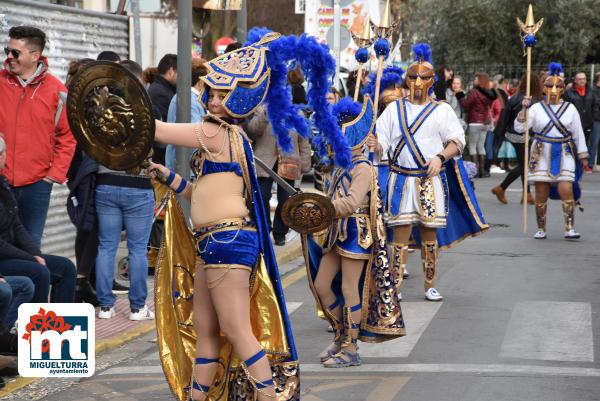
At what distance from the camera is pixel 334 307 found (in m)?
7.97

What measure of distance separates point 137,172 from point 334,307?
8.64 feet

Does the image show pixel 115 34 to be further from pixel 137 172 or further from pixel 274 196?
pixel 137 172

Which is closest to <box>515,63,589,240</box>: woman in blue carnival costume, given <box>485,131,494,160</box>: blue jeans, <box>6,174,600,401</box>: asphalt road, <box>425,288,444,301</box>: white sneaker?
<box>6,174,600,401</box>: asphalt road

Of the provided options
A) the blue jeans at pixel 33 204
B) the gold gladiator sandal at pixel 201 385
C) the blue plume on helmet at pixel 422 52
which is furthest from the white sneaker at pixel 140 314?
the blue plume on helmet at pixel 422 52

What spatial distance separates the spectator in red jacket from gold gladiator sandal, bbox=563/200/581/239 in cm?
705

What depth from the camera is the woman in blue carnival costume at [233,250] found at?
5949 mm

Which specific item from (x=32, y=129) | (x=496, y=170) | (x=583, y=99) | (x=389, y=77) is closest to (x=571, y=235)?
(x=389, y=77)

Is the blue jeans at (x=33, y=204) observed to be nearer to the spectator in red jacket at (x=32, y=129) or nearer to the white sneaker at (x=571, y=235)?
the spectator in red jacket at (x=32, y=129)

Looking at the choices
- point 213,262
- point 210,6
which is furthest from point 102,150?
point 210,6

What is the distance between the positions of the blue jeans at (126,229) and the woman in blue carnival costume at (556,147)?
6.17m

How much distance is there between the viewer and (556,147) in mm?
13961

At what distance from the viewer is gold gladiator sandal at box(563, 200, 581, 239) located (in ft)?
46.0

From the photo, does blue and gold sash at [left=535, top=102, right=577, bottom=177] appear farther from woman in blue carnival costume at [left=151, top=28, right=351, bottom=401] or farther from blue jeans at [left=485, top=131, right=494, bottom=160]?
blue jeans at [left=485, top=131, right=494, bottom=160]

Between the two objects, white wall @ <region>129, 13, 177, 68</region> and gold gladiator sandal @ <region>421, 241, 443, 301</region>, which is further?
white wall @ <region>129, 13, 177, 68</region>
